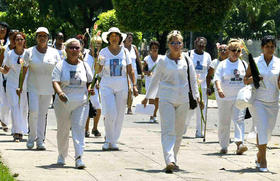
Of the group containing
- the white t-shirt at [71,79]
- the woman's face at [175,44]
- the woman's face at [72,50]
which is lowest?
the white t-shirt at [71,79]

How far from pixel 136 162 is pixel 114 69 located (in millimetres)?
2033

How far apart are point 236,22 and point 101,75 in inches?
2346

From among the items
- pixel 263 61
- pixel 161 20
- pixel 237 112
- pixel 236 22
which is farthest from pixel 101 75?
pixel 236 22

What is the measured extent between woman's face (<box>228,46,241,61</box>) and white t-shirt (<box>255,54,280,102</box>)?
1916 mm

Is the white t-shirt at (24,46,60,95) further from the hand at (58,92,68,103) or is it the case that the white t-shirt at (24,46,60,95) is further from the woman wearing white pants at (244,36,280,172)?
the woman wearing white pants at (244,36,280,172)

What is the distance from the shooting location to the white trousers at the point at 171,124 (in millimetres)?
9727

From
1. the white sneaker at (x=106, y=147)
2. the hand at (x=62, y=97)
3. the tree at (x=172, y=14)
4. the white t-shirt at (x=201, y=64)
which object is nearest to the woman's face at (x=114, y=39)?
the white sneaker at (x=106, y=147)

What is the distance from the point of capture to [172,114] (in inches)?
388

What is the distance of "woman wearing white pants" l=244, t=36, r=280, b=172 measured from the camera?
10.1 metres

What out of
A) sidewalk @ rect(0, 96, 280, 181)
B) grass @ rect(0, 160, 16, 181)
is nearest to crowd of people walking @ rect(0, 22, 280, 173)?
sidewalk @ rect(0, 96, 280, 181)

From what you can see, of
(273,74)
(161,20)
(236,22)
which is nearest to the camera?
(273,74)

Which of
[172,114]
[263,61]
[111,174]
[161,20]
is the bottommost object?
[111,174]

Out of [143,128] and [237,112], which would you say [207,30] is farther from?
[237,112]

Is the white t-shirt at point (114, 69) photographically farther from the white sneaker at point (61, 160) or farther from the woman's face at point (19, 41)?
the white sneaker at point (61, 160)
